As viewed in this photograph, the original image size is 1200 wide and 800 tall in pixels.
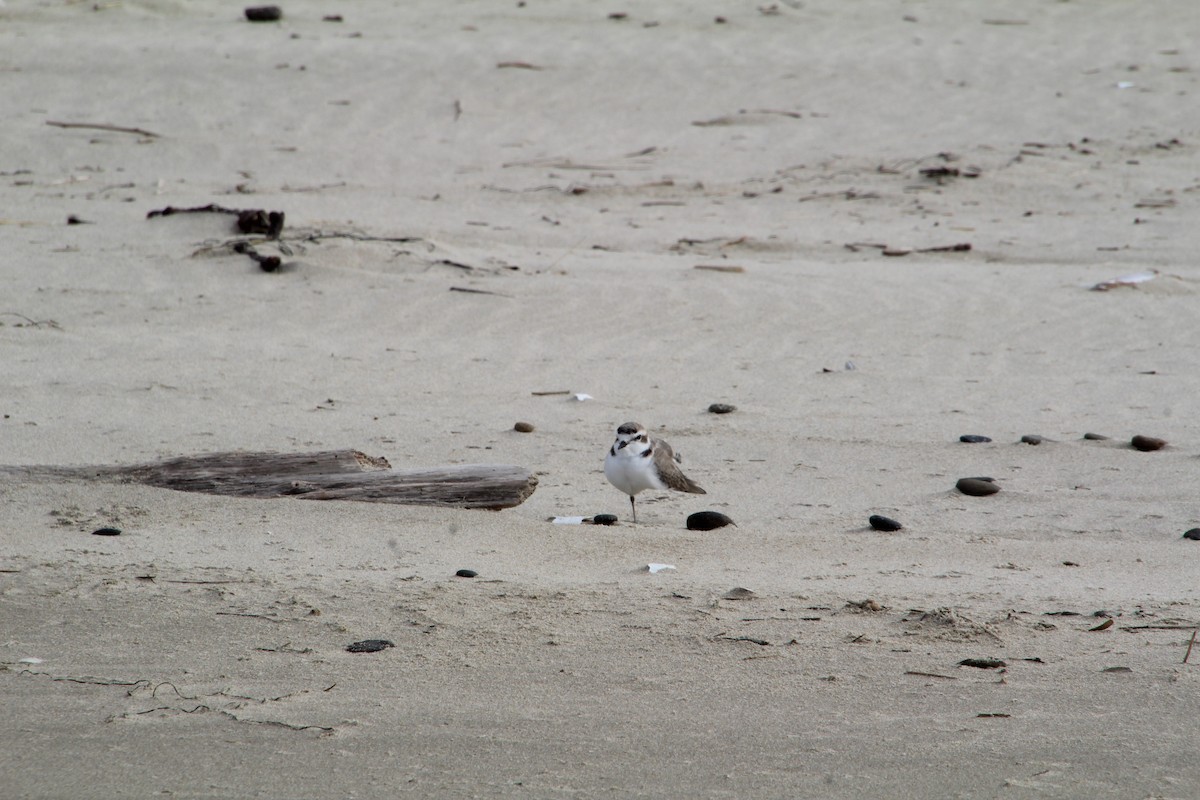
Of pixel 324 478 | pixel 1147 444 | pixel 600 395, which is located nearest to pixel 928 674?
pixel 324 478

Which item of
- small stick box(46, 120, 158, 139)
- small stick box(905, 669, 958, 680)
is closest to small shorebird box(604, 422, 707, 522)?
small stick box(905, 669, 958, 680)

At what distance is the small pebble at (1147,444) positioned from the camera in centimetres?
590

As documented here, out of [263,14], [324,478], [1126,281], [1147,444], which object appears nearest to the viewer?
[324,478]

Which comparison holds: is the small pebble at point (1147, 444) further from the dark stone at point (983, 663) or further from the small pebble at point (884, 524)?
the dark stone at point (983, 663)

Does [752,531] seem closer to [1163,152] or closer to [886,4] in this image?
[1163,152]

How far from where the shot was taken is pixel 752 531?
4.89m

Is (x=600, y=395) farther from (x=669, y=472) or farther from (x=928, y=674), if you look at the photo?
(x=928, y=674)

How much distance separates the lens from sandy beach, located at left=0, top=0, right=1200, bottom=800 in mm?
3172

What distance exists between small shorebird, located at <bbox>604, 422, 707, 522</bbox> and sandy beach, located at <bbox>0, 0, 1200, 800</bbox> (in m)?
0.18

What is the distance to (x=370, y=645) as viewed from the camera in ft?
11.8

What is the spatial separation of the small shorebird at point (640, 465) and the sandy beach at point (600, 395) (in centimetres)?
18

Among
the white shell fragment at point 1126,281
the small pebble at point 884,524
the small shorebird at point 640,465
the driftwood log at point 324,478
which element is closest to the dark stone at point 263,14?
the white shell fragment at point 1126,281

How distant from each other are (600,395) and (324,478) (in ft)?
7.79

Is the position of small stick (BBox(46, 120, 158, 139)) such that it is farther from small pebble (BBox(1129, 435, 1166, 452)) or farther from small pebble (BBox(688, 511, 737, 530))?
small pebble (BBox(1129, 435, 1166, 452))
